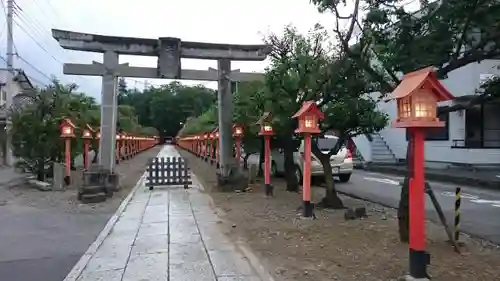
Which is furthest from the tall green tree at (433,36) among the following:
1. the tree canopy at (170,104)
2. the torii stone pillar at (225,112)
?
the tree canopy at (170,104)

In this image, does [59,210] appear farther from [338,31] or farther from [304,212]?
[338,31]

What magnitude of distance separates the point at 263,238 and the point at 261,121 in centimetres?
597

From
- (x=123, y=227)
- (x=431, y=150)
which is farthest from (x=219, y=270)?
(x=431, y=150)

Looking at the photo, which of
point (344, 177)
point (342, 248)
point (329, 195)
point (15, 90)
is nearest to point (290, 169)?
point (329, 195)

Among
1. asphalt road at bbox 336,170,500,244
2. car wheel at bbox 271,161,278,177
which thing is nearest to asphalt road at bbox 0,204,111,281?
asphalt road at bbox 336,170,500,244

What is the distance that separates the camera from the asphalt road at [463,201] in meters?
9.27

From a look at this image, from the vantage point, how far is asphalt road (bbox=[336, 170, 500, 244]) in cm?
927

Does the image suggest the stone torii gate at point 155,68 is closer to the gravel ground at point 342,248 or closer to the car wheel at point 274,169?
the car wheel at point 274,169

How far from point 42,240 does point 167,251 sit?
2.55m

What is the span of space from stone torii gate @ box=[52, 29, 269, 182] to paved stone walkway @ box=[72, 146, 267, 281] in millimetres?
4997

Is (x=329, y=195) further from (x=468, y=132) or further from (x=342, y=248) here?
(x=468, y=132)

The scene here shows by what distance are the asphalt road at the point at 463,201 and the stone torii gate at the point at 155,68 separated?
485 cm

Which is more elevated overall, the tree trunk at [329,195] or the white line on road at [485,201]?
the tree trunk at [329,195]

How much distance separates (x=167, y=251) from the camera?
23.1ft
